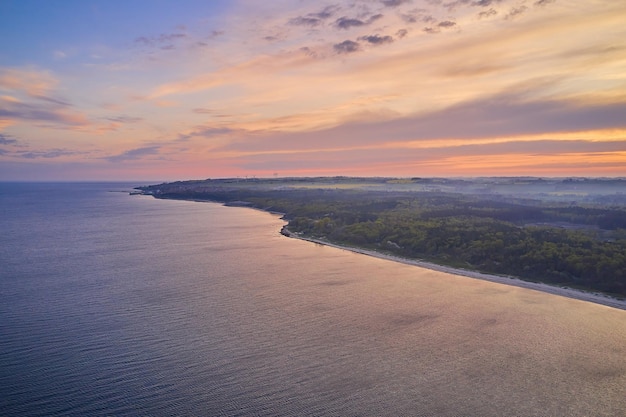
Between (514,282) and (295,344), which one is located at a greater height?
(514,282)

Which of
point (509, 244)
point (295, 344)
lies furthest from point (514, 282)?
point (295, 344)

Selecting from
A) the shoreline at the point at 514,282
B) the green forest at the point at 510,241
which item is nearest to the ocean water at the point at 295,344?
the shoreline at the point at 514,282

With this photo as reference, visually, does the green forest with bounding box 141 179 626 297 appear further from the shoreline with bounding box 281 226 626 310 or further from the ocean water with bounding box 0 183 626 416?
the ocean water with bounding box 0 183 626 416

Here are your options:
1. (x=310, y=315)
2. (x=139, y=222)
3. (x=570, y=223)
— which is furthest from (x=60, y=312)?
(x=570, y=223)

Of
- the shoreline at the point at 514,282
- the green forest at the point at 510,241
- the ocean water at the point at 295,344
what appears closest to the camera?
the ocean water at the point at 295,344

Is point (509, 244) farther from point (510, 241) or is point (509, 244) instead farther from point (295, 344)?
point (295, 344)

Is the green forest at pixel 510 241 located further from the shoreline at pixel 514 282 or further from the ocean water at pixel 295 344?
the ocean water at pixel 295 344

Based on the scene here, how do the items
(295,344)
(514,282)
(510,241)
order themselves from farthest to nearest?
(510,241), (514,282), (295,344)

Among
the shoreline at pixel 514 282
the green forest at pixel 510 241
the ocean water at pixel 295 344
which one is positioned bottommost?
the ocean water at pixel 295 344
